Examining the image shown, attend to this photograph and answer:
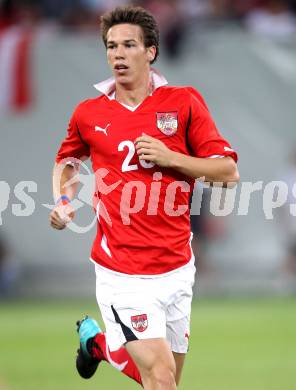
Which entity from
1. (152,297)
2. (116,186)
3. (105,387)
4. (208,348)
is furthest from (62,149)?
(208,348)

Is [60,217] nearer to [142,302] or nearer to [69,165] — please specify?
[69,165]

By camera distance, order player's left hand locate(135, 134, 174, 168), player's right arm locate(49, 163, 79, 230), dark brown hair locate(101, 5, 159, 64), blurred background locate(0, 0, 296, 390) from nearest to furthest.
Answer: player's left hand locate(135, 134, 174, 168)
dark brown hair locate(101, 5, 159, 64)
player's right arm locate(49, 163, 79, 230)
blurred background locate(0, 0, 296, 390)

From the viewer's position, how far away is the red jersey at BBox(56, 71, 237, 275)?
24.0ft

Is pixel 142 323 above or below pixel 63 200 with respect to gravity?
below

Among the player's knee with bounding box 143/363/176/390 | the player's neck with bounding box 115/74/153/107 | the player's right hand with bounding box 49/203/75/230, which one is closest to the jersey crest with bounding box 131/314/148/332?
the player's knee with bounding box 143/363/176/390

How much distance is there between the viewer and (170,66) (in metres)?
16.6

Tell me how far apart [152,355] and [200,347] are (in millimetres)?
6679

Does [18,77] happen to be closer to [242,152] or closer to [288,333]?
[242,152]

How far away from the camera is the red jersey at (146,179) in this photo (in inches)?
287

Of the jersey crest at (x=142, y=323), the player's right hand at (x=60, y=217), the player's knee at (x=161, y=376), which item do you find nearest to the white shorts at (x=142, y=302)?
the jersey crest at (x=142, y=323)

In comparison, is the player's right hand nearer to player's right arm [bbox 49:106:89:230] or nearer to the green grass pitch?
player's right arm [bbox 49:106:89:230]

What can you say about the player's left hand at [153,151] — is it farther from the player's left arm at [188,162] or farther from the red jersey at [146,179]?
the red jersey at [146,179]

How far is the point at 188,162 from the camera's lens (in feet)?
23.5

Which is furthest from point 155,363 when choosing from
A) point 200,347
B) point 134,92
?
point 200,347
